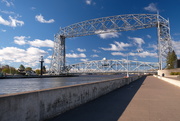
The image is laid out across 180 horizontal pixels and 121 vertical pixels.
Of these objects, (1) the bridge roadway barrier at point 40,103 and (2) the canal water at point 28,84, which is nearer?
(1) the bridge roadway barrier at point 40,103

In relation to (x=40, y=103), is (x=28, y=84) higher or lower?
lower

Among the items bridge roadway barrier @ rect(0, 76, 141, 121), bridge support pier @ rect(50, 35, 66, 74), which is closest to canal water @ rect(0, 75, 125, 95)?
bridge roadway barrier @ rect(0, 76, 141, 121)

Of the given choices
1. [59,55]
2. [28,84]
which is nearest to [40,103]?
[28,84]

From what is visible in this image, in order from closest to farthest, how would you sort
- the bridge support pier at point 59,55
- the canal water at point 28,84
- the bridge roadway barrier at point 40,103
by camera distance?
the bridge roadway barrier at point 40,103, the canal water at point 28,84, the bridge support pier at point 59,55

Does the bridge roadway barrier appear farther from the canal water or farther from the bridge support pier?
the bridge support pier

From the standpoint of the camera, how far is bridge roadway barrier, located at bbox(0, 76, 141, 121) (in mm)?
4559

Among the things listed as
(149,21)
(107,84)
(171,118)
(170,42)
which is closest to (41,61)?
(149,21)

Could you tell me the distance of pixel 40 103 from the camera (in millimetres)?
5809

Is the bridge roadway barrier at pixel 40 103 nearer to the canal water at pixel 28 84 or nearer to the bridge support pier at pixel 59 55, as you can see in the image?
the canal water at pixel 28 84

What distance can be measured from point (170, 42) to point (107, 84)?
63667 millimetres

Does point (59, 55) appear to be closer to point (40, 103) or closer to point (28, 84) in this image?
point (28, 84)

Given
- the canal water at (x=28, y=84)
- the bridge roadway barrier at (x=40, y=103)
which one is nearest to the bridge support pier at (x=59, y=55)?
the canal water at (x=28, y=84)

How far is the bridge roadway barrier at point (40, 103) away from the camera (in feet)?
15.0

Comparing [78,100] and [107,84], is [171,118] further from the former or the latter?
[107,84]
